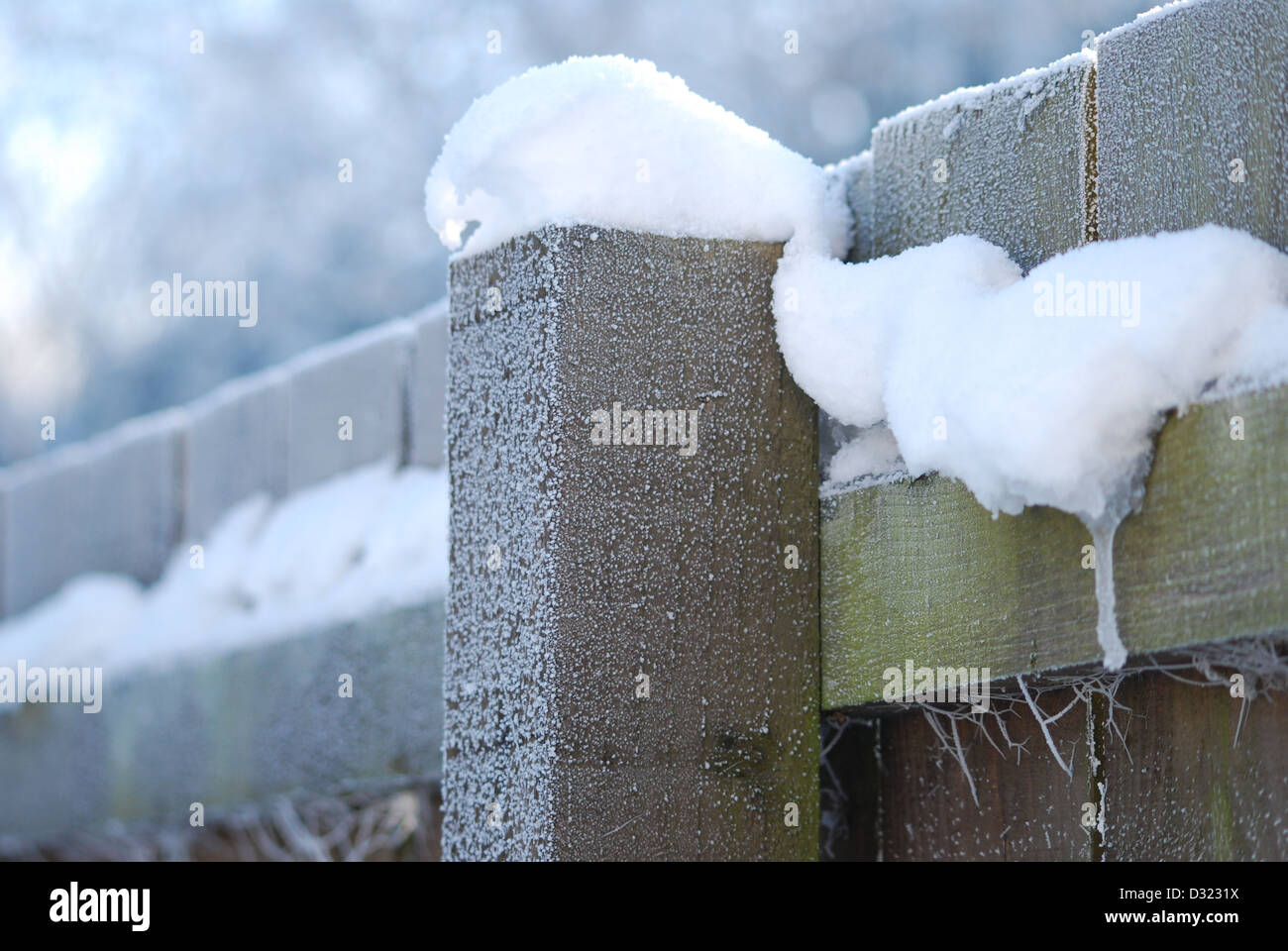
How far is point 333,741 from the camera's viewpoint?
8.14 ft

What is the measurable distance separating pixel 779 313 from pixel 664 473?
0.22 m

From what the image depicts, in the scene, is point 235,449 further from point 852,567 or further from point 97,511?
point 852,567

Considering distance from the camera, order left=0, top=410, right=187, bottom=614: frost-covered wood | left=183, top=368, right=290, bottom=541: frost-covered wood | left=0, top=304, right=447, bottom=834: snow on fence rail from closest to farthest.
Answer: left=0, top=304, right=447, bottom=834: snow on fence rail, left=183, top=368, right=290, bottom=541: frost-covered wood, left=0, top=410, right=187, bottom=614: frost-covered wood

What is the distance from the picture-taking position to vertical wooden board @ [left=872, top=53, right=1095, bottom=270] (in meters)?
1.37

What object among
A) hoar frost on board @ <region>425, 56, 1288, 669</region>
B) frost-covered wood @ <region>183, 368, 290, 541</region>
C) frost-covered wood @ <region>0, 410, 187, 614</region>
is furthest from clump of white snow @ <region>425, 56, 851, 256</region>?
A: frost-covered wood @ <region>0, 410, 187, 614</region>

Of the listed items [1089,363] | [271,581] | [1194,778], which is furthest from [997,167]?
[271,581]

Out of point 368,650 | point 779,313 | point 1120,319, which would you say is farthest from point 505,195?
point 368,650

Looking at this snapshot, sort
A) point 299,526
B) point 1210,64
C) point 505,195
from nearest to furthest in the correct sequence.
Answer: point 1210,64 < point 505,195 < point 299,526

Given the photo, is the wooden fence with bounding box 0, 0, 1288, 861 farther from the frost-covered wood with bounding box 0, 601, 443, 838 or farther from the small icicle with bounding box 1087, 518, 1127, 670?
the frost-covered wood with bounding box 0, 601, 443, 838

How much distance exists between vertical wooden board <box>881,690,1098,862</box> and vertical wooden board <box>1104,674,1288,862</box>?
42 mm

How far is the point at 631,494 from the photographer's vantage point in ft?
4.82

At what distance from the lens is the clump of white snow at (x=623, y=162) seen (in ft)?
4.94

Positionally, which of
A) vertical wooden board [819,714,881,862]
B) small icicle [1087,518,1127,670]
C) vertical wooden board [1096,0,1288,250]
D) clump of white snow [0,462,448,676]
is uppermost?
vertical wooden board [1096,0,1288,250]
